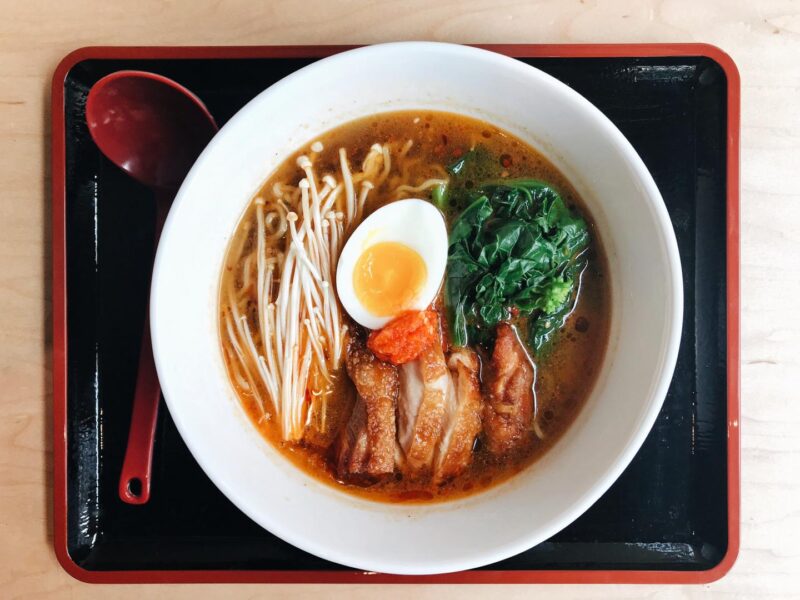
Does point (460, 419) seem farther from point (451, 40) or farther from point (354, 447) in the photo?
point (451, 40)

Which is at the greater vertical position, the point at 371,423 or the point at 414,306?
the point at 414,306

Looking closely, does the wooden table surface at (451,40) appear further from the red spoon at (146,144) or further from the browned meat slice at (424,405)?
the browned meat slice at (424,405)

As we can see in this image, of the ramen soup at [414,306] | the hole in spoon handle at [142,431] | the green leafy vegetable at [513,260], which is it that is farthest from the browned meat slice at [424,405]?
the hole in spoon handle at [142,431]

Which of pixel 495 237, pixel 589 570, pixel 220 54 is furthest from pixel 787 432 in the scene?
pixel 220 54

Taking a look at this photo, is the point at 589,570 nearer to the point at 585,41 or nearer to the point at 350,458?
the point at 350,458

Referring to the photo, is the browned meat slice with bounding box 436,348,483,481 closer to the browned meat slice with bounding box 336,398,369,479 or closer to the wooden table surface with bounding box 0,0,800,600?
the browned meat slice with bounding box 336,398,369,479

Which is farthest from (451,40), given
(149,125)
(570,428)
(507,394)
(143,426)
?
(143,426)
